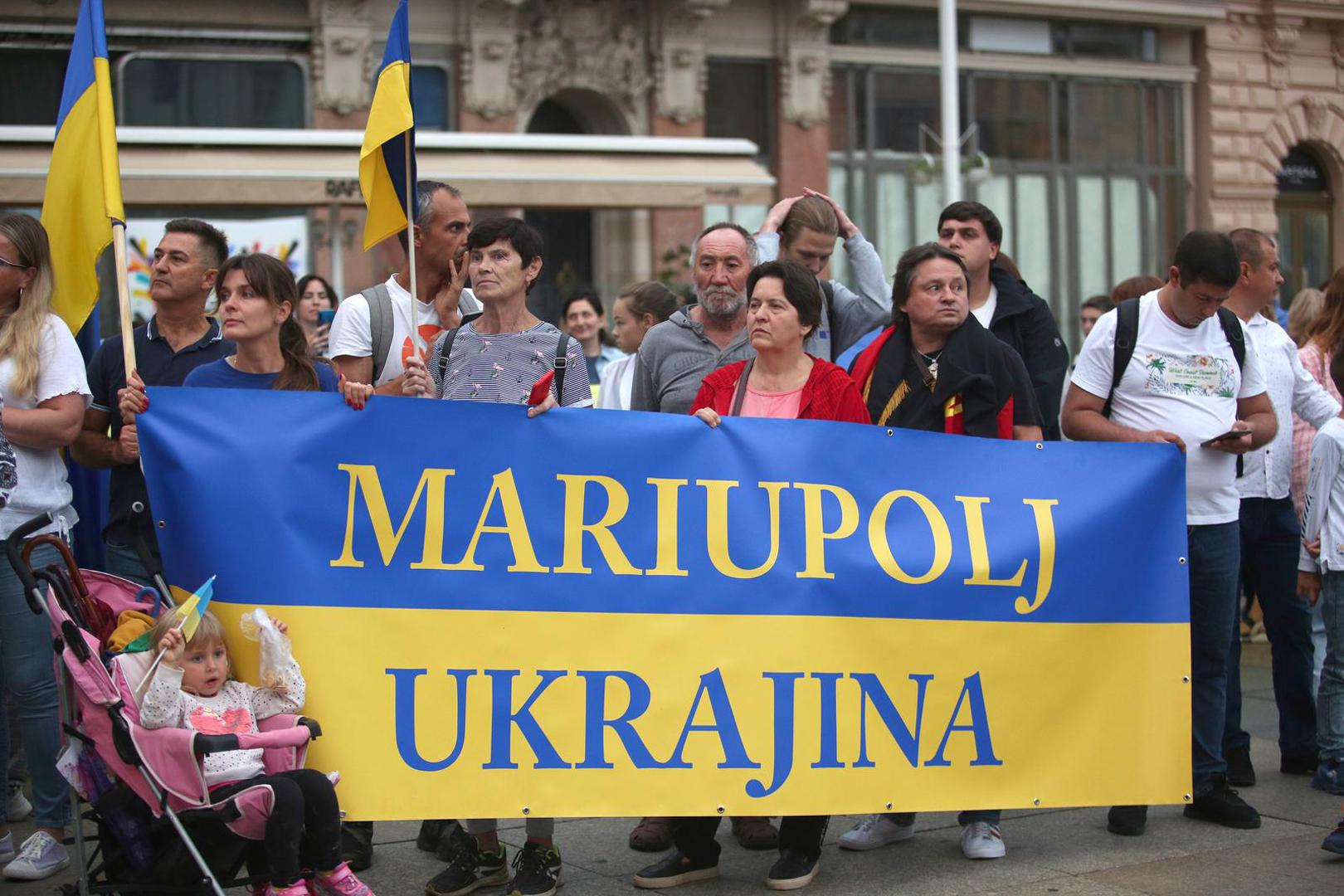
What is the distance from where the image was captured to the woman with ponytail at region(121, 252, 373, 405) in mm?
5227

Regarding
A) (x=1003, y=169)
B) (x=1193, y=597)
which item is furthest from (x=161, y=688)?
(x=1003, y=169)

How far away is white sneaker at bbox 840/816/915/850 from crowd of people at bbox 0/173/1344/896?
1cm

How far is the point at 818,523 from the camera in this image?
5.30 meters

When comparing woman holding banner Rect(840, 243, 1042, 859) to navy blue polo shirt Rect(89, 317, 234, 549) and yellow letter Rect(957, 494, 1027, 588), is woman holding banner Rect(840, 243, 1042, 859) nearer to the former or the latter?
yellow letter Rect(957, 494, 1027, 588)

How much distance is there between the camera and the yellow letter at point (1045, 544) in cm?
549

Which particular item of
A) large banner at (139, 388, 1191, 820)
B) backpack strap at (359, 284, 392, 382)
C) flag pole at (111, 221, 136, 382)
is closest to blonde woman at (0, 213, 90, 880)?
flag pole at (111, 221, 136, 382)

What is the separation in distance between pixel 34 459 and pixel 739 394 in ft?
7.56

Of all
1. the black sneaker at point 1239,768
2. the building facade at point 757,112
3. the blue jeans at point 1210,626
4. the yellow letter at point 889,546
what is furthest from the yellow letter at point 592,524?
the building facade at point 757,112

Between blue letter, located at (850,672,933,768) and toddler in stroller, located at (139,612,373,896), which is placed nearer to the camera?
→ toddler in stroller, located at (139,612,373,896)

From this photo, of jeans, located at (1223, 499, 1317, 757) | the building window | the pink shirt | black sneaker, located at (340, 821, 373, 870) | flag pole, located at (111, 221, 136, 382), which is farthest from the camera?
the building window

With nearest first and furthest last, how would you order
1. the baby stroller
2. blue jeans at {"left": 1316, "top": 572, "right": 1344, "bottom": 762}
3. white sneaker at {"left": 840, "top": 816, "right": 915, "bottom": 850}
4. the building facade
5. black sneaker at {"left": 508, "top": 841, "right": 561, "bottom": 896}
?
1. the baby stroller
2. black sneaker at {"left": 508, "top": 841, "right": 561, "bottom": 896}
3. white sneaker at {"left": 840, "top": 816, "right": 915, "bottom": 850}
4. blue jeans at {"left": 1316, "top": 572, "right": 1344, "bottom": 762}
5. the building facade

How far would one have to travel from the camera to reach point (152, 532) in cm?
564

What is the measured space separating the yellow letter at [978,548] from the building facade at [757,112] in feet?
32.1

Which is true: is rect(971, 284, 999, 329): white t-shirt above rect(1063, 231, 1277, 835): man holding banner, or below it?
above
